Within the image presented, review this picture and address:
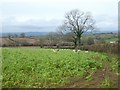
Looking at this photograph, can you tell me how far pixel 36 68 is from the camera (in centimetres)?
1177

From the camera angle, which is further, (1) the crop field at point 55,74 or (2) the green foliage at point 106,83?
(1) the crop field at point 55,74

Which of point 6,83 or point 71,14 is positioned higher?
point 71,14

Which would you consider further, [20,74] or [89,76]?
[20,74]

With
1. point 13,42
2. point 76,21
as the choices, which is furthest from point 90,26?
point 13,42

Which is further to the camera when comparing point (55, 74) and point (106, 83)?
point (55, 74)

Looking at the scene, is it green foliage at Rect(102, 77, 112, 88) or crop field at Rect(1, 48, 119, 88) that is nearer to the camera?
green foliage at Rect(102, 77, 112, 88)

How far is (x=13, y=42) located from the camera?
27531 millimetres

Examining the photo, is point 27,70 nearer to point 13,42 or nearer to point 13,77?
point 13,77

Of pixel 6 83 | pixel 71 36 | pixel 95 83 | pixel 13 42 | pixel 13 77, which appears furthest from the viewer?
pixel 71 36

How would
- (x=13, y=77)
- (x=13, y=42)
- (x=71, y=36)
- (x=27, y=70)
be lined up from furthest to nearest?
1. (x=71, y=36)
2. (x=13, y=42)
3. (x=27, y=70)
4. (x=13, y=77)

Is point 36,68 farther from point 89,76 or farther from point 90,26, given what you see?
point 90,26

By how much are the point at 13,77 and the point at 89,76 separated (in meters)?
2.92

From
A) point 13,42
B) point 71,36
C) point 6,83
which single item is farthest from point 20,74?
point 71,36

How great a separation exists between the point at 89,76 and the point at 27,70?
9.27 feet
